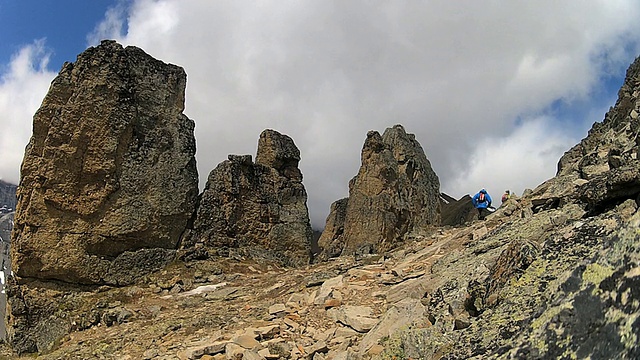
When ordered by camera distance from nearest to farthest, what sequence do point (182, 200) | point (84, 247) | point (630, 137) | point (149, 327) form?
point (630, 137)
point (149, 327)
point (84, 247)
point (182, 200)

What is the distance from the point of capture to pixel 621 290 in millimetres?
2977

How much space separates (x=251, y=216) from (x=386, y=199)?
16772 mm

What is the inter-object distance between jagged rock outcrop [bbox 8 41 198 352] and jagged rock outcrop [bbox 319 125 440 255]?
17672 millimetres

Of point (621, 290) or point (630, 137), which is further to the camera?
point (630, 137)

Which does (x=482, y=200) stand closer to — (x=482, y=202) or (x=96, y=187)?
(x=482, y=202)

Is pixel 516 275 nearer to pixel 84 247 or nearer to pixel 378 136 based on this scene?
pixel 84 247

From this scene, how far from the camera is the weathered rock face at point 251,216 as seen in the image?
25766mm

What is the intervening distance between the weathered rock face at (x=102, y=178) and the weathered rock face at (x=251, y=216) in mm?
1517

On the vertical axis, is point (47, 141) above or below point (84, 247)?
above

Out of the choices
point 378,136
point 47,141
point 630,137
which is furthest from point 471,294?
point 378,136

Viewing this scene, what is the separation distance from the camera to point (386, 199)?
136 feet

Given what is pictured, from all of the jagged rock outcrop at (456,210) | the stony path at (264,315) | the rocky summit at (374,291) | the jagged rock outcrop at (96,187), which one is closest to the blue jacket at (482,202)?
the rocky summit at (374,291)

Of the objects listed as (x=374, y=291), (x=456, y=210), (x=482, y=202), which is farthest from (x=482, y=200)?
(x=456, y=210)

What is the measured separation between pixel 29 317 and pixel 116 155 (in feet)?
25.3
